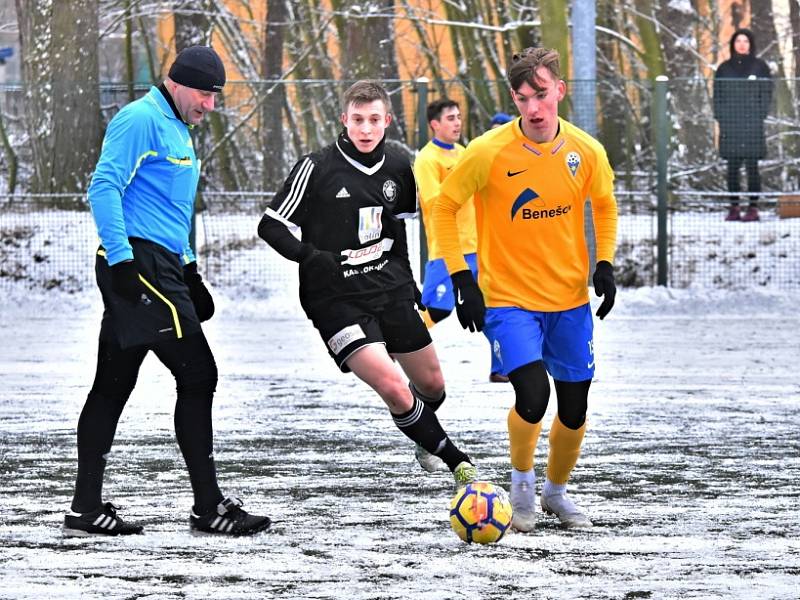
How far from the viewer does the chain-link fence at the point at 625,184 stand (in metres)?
17.3

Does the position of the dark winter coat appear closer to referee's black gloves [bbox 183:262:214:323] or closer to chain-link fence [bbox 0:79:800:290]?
chain-link fence [bbox 0:79:800:290]

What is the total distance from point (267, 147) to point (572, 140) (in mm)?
11468

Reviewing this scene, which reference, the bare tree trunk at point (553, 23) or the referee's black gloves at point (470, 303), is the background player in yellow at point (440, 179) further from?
the bare tree trunk at point (553, 23)

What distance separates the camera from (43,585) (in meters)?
5.67

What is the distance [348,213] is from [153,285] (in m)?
1.18

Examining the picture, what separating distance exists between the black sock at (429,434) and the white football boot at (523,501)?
47 centimetres

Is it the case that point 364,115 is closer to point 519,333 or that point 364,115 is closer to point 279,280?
point 519,333

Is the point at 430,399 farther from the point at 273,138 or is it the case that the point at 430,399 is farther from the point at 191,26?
the point at 191,26

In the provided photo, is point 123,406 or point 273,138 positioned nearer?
point 123,406

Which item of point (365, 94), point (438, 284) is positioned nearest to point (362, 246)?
point (365, 94)

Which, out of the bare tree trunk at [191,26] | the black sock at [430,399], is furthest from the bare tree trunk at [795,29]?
the black sock at [430,399]

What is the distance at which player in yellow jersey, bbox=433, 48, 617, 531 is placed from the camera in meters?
6.67

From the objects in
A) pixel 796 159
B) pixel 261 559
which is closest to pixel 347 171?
pixel 261 559

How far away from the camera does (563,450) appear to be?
6812 millimetres
